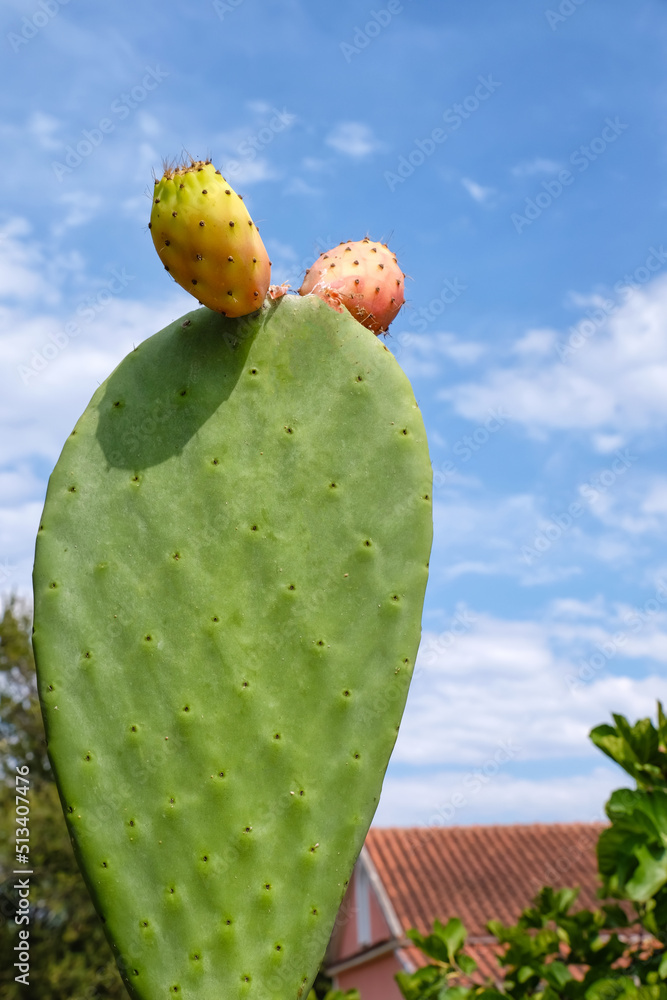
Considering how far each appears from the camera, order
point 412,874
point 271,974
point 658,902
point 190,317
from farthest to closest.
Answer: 1. point 412,874
2. point 658,902
3. point 190,317
4. point 271,974

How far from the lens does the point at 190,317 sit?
1.61 meters

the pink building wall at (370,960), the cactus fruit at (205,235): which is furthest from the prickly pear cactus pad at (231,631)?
the pink building wall at (370,960)

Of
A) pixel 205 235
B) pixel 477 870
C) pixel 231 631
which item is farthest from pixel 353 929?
pixel 205 235

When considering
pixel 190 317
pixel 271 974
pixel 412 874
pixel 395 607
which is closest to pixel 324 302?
pixel 190 317

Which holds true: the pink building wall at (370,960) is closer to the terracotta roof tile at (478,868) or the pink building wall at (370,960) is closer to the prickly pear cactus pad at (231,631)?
the terracotta roof tile at (478,868)

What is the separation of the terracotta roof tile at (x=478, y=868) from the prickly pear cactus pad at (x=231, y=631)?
39.4 feet

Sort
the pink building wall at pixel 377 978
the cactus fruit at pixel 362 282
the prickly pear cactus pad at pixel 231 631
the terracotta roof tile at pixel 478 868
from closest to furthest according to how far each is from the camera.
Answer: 1. the prickly pear cactus pad at pixel 231 631
2. the cactus fruit at pixel 362 282
3. the terracotta roof tile at pixel 478 868
4. the pink building wall at pixel 377 978

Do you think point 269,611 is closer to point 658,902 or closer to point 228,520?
point 228,520

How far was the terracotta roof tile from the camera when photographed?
1317 centimetres

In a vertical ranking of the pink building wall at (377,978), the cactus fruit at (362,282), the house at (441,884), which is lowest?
the pink building wall at (377,978)

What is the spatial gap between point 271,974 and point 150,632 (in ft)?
1.69

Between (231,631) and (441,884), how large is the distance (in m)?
13.6

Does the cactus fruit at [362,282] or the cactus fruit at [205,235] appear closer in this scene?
the cactus fruit at [205,235]

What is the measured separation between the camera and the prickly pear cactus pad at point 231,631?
1.38 meters
